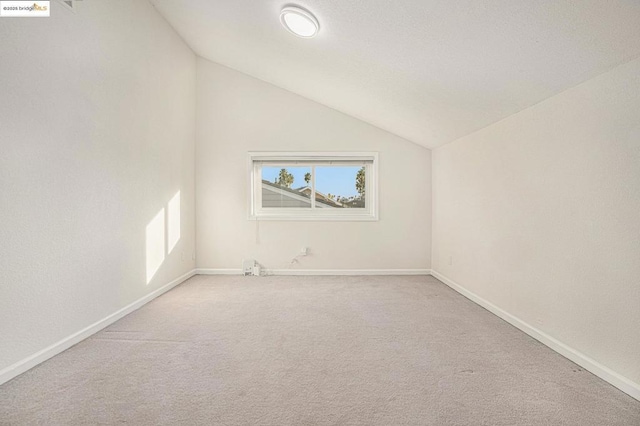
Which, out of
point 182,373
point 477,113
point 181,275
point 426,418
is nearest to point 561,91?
point 477,113

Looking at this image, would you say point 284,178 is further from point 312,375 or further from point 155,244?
point 312,375

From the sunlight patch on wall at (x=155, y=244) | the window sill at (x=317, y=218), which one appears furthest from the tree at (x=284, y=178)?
the sunlight patch on wall at (x=155, y=244)

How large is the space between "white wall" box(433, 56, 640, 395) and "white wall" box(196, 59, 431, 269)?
1.25m

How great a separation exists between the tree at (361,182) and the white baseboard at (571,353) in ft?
6.76

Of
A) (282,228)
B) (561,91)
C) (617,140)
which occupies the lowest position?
(282,228)

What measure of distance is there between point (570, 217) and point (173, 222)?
149 inches

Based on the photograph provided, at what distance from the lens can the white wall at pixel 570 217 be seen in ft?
5.25

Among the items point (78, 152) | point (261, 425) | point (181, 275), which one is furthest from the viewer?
point (181, 275)

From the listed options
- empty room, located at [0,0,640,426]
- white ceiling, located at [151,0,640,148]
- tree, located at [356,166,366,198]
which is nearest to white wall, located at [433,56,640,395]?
empty room, located at [0,0,640,426]

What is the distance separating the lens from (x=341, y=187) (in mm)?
4449

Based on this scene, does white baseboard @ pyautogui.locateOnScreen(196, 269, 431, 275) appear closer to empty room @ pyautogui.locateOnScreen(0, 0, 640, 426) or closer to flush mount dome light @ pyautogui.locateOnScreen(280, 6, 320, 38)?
empty room @ pyautogui.locateOnScreen(0, 0, 640, 426)

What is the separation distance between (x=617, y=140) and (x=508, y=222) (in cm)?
104

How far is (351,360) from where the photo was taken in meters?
1.92

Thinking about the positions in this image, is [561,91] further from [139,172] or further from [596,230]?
[139,172]
